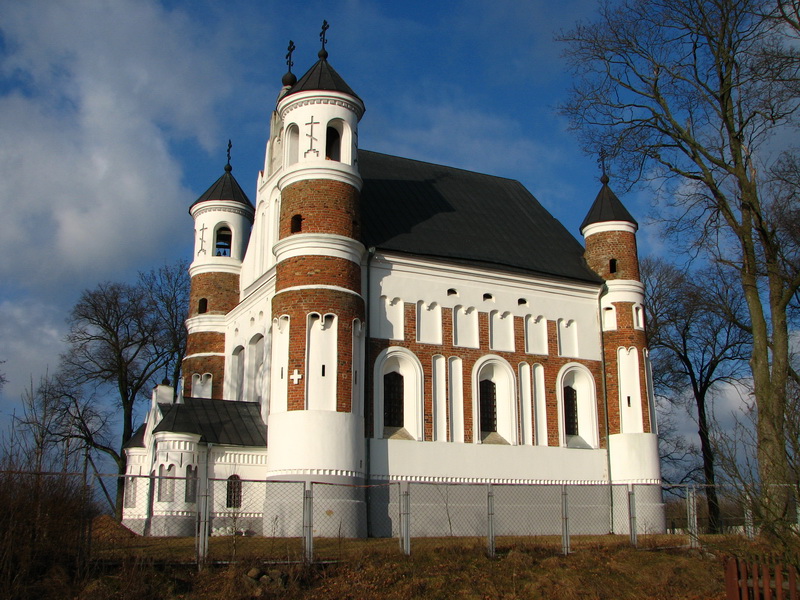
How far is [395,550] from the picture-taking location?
1597 centimetres

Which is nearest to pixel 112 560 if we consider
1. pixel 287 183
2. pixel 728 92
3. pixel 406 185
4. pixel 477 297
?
pixel 287 183

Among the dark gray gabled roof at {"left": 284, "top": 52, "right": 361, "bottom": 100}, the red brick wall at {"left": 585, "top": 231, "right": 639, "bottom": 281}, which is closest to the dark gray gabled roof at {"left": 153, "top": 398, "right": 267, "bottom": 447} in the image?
the dark gray gabled roof at {"left": 284, "top": 52, "right": 361, "bottom": 100}

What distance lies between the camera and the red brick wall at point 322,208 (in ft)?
79.8

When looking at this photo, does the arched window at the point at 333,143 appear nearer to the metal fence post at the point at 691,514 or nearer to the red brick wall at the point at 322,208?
the red brick wall at the point at 322,208

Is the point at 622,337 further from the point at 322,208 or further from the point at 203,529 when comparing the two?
the point at 203,529

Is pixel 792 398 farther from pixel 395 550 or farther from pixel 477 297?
pixel 477 297

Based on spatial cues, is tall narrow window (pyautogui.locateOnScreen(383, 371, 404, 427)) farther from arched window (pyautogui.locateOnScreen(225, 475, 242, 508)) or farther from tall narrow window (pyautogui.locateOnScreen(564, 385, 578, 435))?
tall narrow window (pyautogui.locateOnScreen(564, 385, 578, 435))

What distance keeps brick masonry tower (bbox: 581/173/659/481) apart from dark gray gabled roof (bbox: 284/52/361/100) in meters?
10.3

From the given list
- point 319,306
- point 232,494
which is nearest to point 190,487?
point 232,494

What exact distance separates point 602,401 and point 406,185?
10.2 metres

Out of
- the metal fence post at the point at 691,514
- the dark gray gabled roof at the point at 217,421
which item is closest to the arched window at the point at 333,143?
the dark gray gabled roof at the point at 217,421

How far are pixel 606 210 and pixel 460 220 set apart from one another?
5279 millimetres

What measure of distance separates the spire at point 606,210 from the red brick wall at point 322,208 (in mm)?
9805

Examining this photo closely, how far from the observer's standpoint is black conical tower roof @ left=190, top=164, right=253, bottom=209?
32594 mm
